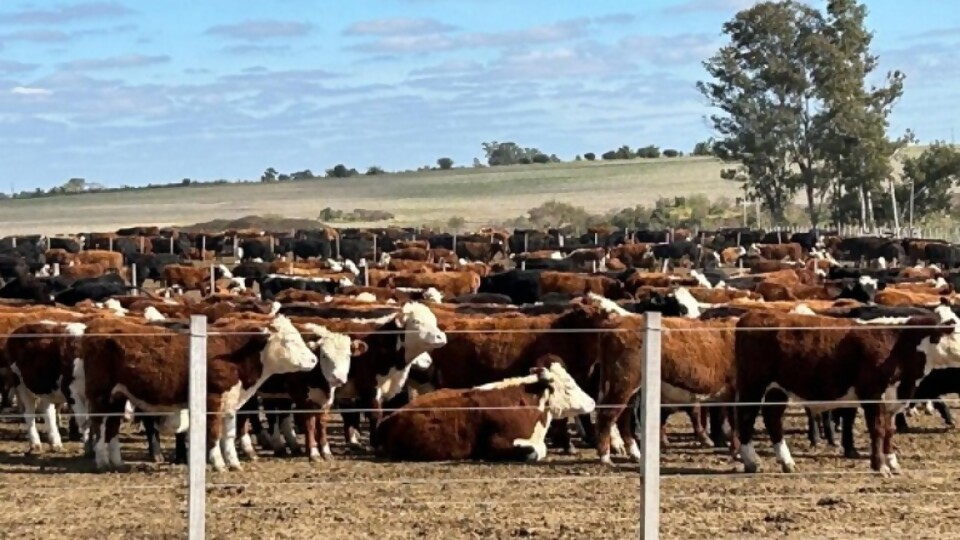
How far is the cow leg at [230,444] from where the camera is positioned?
12.8m

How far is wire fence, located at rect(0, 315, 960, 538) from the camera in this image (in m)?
10.2

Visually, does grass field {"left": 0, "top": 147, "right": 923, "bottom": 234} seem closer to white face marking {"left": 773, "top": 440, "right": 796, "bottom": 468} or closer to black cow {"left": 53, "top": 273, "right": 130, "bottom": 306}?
black cow {"left": 53, "top": 273, "right": 130, "bottom": 306}

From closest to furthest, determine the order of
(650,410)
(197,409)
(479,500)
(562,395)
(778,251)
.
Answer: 1. (197,409)
2. (650,410)
3. (479,500)
4. (562,395)
5. (778,251)

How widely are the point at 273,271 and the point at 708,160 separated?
336ft

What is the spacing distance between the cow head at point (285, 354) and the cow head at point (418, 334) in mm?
1449

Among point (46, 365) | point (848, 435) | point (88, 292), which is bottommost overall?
point (848, 435)

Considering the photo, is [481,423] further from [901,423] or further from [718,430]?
[901,423]

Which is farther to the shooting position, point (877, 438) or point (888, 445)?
point (888, 445)

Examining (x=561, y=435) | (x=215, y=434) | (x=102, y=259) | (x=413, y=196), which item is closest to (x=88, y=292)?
(x=561, y=435)

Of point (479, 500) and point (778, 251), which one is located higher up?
point (778, 251)

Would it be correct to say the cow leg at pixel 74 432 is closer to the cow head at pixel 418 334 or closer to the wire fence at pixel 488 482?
the wire fence at pixel 488 482

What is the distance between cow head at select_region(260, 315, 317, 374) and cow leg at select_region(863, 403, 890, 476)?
15.5ft

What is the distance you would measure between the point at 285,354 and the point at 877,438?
16.3ft

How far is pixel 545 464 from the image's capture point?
13.1 meters
